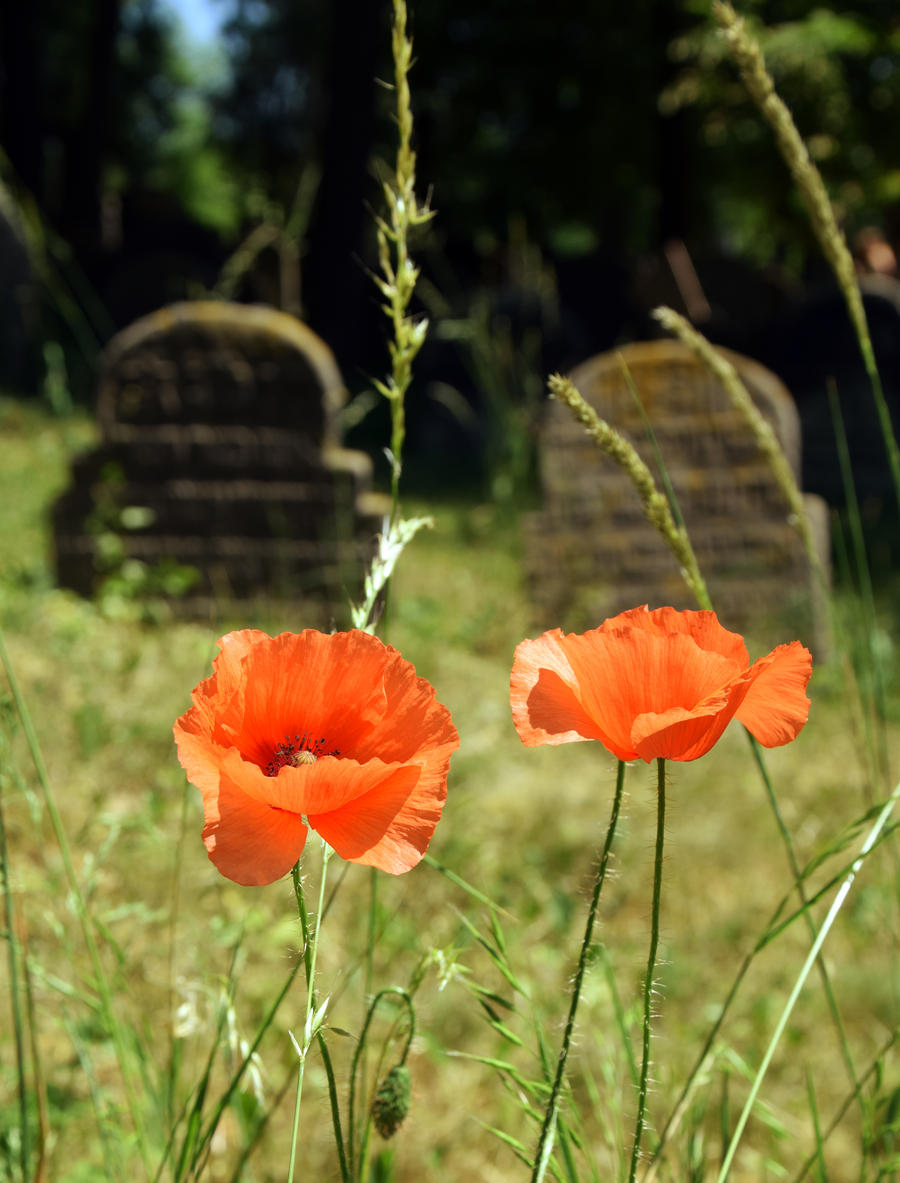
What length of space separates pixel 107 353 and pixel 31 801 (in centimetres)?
354

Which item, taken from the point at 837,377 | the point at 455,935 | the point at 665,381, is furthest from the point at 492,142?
the point at 455,935

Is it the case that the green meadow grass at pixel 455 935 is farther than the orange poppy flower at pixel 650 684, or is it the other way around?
the green meadow grass at pixel 455 935

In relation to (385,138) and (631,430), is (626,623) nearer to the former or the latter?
(631,430)

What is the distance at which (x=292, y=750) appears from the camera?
0.66 metres

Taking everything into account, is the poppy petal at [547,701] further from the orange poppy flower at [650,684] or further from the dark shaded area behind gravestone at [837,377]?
the dark shaded area behind gravestone at [837,377]

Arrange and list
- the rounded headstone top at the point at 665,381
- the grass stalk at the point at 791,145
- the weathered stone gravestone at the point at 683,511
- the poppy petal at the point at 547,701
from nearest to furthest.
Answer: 1. the poppy petal at the point at 547,701
2. the grass stalk at the point at 791,145
3. the rounded headstone top at the point at 665,381
4. the weathered stone gravestone at the point at 683,511

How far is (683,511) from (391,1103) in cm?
374

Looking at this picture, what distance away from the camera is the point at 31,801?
90cm

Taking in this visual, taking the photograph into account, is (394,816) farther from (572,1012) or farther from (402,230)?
(402,230)

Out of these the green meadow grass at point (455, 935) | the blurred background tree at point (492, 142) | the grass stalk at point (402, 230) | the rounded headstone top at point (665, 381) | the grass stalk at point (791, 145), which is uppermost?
→ the blurred background tree at point (492, 142)

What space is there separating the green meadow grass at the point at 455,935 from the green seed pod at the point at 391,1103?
3.0 inches

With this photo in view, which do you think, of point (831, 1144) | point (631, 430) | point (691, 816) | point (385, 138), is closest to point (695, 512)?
point (631, 430)

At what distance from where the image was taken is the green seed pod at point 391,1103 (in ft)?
2.35

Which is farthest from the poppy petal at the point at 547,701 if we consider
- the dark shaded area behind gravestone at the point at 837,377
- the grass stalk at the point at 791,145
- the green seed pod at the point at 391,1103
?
the dark shaded area behind gravestone at the point at 837,377
